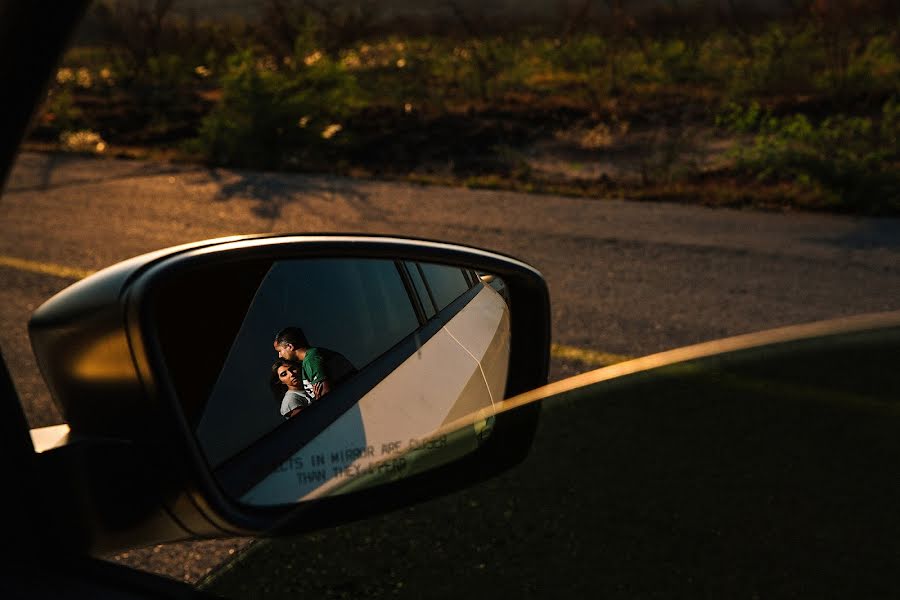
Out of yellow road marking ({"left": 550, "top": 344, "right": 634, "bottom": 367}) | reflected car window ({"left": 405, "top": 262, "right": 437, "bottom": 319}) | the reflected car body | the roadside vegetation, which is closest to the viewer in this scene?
the reflected car body

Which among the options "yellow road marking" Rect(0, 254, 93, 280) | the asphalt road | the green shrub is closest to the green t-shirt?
the asphalt road

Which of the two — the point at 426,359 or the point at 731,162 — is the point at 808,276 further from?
the point at 426,359

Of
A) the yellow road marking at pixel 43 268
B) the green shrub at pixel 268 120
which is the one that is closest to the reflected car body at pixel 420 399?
the yellow road marking at pixel 43 268

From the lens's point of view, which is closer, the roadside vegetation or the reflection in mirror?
the reflection in mirror

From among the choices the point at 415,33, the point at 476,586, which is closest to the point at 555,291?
the point at 476,586

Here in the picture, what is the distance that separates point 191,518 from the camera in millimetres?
1152

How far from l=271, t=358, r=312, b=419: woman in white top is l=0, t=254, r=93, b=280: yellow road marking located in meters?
5.30

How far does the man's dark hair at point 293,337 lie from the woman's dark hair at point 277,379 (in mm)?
23

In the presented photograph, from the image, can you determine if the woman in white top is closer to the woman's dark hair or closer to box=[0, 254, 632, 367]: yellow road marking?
the woman's dark hair

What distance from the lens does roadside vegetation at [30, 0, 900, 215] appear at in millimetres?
Answer: 9164

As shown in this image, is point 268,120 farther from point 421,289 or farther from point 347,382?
point 347,382

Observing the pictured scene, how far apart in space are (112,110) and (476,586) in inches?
668

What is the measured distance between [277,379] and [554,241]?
582 centimetres

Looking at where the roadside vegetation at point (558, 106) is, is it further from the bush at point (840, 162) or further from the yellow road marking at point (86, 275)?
the yellow road marking at point (86, 275)
